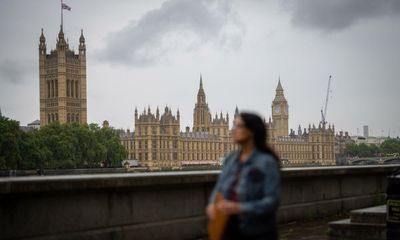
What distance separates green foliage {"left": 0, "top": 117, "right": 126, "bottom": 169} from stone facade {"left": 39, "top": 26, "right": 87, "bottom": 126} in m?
38.0

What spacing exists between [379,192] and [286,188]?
11.5ft

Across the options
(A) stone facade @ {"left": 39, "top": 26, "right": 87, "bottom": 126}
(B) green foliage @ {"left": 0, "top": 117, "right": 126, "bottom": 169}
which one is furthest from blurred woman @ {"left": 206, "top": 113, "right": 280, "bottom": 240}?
(A) stone facade @ {"left": 39, "top": 26, "right": 87, "bottom": 126}

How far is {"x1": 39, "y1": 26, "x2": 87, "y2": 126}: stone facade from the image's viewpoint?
15412cm

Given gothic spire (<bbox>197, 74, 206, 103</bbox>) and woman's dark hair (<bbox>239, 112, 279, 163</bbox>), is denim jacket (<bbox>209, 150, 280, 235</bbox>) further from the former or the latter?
gothic spire (<bbox>197, 74, 206, 103</bbox>)

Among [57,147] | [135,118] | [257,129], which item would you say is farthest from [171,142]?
[257,129]

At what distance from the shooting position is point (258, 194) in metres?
4.00

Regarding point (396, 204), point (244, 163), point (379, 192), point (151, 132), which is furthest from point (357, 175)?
point (151, 132)

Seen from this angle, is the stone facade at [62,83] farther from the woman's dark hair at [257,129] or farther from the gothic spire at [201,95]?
the woman's dark hair at [257,129]

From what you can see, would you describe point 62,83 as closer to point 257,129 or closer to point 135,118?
point 135,118

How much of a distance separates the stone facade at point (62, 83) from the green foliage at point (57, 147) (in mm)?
38004

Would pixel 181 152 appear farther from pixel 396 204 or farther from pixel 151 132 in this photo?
pixel 396 204

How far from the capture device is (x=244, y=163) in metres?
4.09

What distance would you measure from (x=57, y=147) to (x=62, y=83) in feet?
195

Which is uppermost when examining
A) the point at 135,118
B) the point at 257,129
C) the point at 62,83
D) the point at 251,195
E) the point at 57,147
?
the point at 62,83
